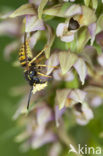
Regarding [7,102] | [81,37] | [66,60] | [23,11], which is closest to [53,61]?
[66,60]

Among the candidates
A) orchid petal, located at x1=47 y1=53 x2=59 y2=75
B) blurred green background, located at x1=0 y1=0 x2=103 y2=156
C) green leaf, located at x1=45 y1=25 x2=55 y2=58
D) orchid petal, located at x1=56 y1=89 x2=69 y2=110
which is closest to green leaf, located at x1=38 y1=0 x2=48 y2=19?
green leaf, located at x1=45 y1=25 x2=55 y2=58

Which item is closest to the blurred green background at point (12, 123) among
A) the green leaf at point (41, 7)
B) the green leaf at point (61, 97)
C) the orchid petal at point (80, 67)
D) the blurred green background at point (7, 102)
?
the blurred green background at point (7, 102)

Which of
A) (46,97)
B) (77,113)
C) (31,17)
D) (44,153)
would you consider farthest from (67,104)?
(44,153)

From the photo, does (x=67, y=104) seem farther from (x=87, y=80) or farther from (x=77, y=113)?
(x=87, y=80)

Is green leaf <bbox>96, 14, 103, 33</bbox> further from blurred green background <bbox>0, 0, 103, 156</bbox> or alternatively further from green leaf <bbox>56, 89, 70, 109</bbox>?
blurred green background <bbox>0, 0, 103, 156</bbox>

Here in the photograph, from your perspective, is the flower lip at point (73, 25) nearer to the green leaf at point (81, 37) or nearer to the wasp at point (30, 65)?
the green leaf at point (81, 37)
